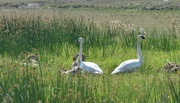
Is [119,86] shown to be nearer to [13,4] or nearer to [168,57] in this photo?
[168,57]

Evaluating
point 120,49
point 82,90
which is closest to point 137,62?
point 120,49

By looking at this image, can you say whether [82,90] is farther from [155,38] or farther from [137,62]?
[155,38]

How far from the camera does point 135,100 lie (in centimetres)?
730

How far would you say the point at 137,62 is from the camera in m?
11.5

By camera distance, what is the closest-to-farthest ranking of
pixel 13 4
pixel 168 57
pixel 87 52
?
1. pixel 168 57
2. pixel 87 52
3. pixel 13 4

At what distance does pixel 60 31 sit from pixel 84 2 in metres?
42.1

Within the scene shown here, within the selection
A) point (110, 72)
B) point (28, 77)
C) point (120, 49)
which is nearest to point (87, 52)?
point (120, 49)

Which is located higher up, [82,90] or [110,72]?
[82,90]

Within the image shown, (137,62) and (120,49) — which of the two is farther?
(120,49)

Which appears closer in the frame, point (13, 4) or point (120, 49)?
point (120, 49)

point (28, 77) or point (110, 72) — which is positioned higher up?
point (28, 77)

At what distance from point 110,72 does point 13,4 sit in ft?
138

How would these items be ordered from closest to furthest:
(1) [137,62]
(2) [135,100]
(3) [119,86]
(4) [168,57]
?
(2) [135,100] → (3) [119,86] → (1) [137,62] → (4) [168,57]

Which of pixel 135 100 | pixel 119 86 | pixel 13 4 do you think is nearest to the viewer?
pixel 135 100
